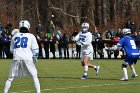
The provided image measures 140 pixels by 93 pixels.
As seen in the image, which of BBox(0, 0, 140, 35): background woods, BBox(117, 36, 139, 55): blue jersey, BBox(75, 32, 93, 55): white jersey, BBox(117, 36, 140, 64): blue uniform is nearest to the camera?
BBox(117, 36, 140, 64): blue uniform

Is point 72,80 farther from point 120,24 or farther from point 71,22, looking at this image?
point 71,22

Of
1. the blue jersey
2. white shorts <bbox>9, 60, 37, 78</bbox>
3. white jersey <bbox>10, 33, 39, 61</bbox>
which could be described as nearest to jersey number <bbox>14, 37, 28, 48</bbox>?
white jersey <bbox>10, 33, 39, 61</bbox>

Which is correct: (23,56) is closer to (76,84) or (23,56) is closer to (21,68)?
(21,68)

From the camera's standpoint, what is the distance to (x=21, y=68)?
16.3 meters

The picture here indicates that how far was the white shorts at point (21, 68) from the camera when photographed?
1612 cm

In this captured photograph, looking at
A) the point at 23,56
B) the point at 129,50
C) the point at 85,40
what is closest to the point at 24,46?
the point at 23,56

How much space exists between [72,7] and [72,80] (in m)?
59.6

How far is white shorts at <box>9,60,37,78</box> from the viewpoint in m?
16.1

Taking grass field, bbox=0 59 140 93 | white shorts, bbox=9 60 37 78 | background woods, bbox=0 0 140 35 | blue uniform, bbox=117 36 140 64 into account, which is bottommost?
grass field, bbox=0 59 140 93

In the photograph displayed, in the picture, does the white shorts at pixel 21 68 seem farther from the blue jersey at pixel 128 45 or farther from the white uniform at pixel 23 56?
the blue jersey at pixel 128 45

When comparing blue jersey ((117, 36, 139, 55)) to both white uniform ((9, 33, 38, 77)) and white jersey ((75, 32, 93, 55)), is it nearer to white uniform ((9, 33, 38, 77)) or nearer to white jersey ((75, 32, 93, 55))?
white jersey ((75, 32, 93, 55))

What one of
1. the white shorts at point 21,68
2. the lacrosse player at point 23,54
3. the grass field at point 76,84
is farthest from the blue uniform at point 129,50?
the white shorts at point 21,68

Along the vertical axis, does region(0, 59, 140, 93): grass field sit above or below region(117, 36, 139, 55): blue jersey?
below

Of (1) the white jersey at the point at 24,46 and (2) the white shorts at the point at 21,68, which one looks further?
(1) the white jersey at the point at 24,46
